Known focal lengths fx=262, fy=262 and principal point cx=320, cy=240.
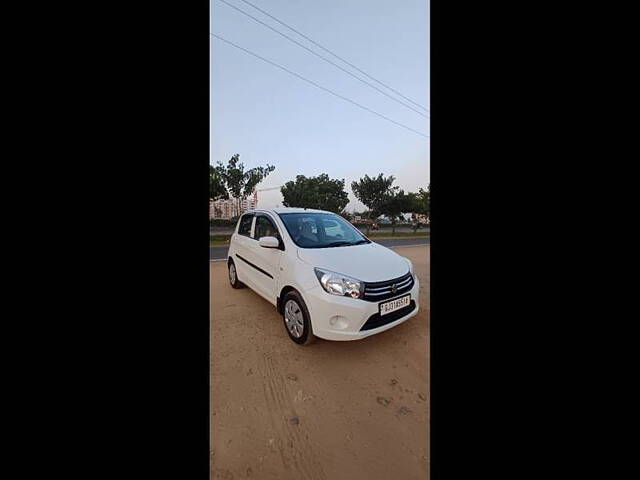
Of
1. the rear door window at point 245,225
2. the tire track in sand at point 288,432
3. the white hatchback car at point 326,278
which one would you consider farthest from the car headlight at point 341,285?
the rear door window at point 245,225

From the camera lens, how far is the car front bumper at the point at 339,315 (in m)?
2.29

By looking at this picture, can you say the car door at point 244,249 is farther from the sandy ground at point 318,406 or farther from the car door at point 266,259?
the sandy ground at point 318,406

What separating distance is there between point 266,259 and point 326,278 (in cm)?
102

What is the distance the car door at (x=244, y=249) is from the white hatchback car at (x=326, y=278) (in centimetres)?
6

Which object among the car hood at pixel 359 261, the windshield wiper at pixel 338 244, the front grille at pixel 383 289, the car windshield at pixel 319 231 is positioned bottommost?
the front grille at pixel 383 289

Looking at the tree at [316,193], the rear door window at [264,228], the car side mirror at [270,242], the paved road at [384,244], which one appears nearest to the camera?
the car side mirror at [270,242]

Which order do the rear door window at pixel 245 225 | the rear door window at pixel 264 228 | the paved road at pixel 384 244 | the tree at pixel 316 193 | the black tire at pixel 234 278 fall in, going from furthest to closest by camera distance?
the tree at pixel 316 193 < the paved road at pixel 384 244 < the black tire at pixel 234 278 < the rear door window at pixel 245 225 < the rear door window at pixel 264 228

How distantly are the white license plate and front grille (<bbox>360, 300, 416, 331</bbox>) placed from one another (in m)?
Answer: 0.04

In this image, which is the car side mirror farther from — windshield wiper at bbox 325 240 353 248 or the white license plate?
the white license plate

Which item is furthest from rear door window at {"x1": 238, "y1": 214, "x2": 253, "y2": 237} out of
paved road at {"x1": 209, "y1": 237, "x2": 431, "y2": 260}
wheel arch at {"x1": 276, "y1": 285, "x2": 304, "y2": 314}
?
paved road at {"x1": 209, "y1": 237, "x2": 431, "y2": 260}
